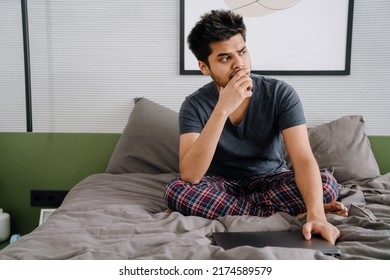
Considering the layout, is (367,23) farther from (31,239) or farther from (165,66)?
(31,239)

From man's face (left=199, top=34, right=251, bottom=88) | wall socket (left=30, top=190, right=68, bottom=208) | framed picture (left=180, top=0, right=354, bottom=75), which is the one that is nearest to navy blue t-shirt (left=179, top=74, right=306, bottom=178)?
man's face (left=199, top=34, right=251, bottom=88)

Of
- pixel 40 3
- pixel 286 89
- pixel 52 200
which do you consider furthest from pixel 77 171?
pixel 286 89

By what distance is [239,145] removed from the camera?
124 centimetres

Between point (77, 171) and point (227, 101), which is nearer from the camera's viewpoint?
point (227, 101)

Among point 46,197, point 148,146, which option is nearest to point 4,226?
point 46,197

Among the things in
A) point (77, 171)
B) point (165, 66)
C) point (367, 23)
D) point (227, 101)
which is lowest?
point (77, 171)

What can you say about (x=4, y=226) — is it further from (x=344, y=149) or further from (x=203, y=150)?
(x=344, y=149)

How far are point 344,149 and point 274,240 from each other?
84 centimetres

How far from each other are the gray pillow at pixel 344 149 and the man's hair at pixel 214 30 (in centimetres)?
63

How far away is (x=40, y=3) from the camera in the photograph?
69.3 inches

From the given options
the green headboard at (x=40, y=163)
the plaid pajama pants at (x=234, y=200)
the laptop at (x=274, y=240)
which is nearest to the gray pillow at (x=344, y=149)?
the plaid pajama pants at (x=234, y=200)

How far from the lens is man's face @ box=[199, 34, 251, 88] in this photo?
3.80ft

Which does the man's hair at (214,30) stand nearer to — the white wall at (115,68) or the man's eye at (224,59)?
the man's eye at (224,59)
